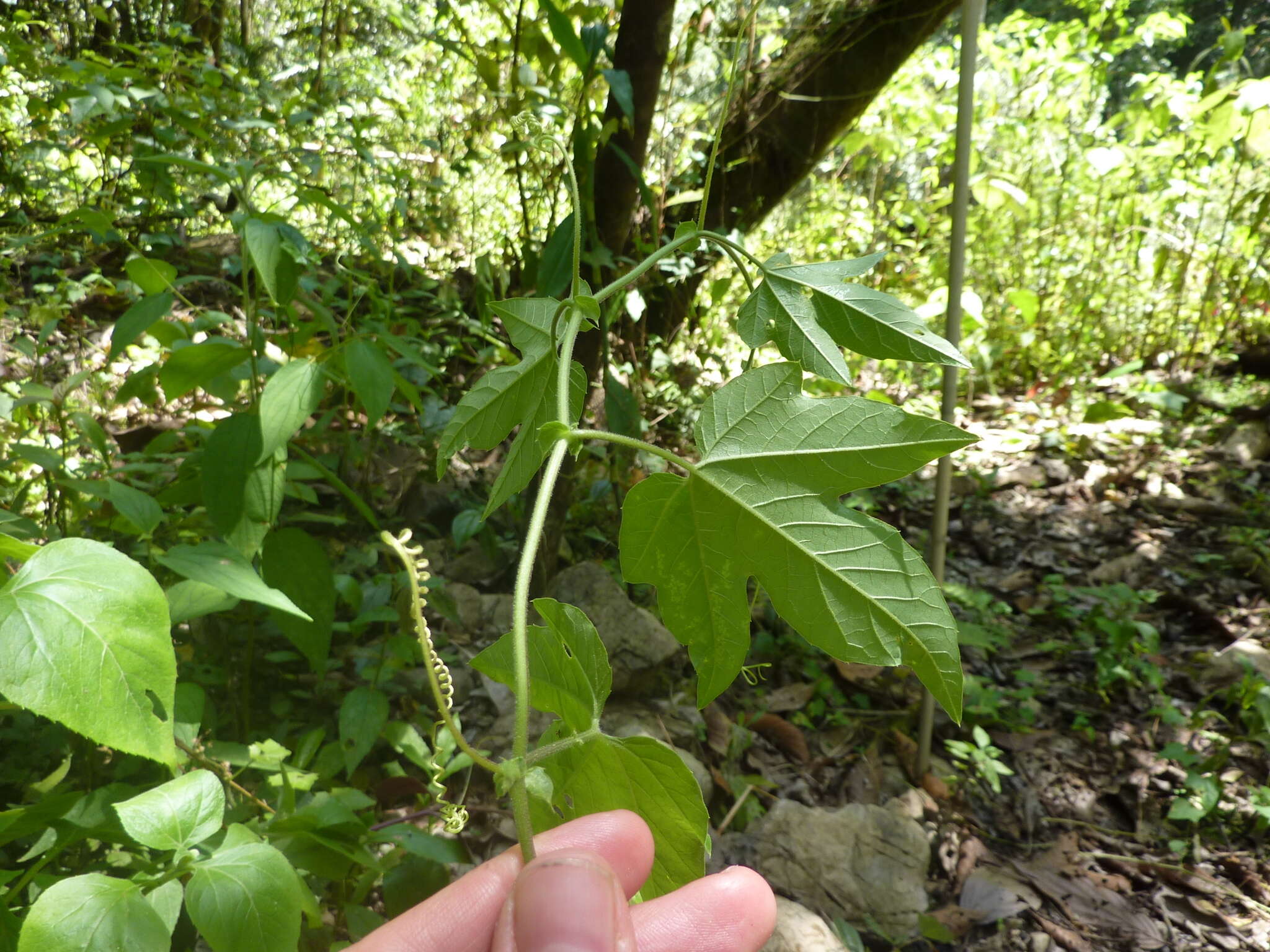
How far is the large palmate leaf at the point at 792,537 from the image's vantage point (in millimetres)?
508

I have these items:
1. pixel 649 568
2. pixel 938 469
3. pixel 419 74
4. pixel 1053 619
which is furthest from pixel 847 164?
pixel 649 568

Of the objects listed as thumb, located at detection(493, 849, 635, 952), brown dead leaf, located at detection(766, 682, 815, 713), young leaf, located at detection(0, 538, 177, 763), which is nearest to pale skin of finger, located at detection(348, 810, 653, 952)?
thumb, located at detection(493, 849, 635, 952)

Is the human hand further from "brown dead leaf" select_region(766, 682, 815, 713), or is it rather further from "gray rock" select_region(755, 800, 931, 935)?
"brown dead leaf" select_region(766, 682, 815, 713)

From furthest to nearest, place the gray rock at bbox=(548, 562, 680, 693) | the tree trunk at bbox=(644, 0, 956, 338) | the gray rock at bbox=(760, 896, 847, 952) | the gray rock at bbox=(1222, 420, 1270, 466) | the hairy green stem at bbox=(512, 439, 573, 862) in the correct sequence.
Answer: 1. the gray rock at bbox=(1222, 420, 1270, 466)
2. the tree trunk at bbox=(644, 0, 956, 338)
3. the gray rock at bbox=(548, 562, 680, 693)
4. the gray rock at bbox=(760, 896, 847, 952)
5. the hairy green stem at bbox=(512, 439, 573, 862)

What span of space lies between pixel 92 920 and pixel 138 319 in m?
0.97

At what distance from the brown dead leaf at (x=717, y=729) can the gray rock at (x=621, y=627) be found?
18 centimetres

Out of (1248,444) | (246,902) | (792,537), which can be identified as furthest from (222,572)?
(1248,444)

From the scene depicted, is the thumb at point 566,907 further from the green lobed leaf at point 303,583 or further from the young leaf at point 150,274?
the young leaf at point 150,274

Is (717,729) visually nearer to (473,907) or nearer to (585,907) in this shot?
(473,907)

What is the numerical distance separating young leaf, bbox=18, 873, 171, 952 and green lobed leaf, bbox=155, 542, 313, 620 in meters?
0.34

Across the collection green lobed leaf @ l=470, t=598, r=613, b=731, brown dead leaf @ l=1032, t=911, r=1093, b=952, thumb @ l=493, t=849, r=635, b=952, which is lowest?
brown dead leaf @ l=1032, t=911, r=1093, b=952

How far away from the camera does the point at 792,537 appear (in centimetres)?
54

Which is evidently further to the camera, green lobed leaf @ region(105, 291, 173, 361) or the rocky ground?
the rocky ground

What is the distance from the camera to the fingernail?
535 mm
